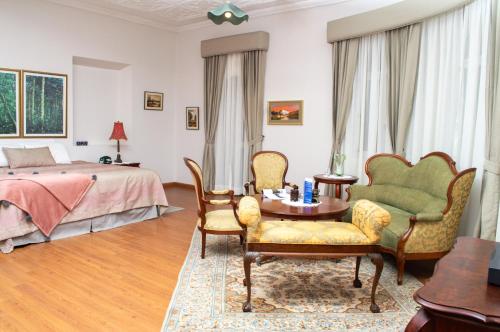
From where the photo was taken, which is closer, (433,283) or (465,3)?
(433,283)

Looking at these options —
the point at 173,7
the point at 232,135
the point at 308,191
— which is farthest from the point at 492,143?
the point at 173,7

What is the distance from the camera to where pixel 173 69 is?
8.52 metres

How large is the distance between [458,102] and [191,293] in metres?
3.66

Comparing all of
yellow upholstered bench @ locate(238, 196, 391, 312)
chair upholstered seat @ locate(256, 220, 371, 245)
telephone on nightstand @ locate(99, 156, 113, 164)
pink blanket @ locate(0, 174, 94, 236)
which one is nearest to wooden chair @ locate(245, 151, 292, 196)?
pink blanket @ locate(0, 174, 94, 236)

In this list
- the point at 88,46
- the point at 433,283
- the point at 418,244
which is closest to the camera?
the point at 433,283

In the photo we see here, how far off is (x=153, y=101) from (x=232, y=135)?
1.88 meters

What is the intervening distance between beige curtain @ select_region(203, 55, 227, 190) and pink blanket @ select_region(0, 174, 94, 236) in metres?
3.22

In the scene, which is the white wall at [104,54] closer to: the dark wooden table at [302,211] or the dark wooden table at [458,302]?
the dark wooden table at [302,211]

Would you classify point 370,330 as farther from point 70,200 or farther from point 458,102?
point 70,200

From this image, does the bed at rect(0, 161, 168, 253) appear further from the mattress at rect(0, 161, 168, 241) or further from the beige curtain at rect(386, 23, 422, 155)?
the beige curtain at rect(386, 23, 422, 155)

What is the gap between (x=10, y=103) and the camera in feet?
20.0

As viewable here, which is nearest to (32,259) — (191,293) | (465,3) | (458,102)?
(191,293)

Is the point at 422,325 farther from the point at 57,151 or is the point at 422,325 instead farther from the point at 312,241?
the point at 57,151

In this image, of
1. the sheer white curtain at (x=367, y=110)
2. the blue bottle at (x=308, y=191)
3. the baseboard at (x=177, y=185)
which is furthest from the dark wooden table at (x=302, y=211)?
the baseboard at (x=177, y=185)
